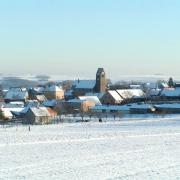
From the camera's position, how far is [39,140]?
26.9 meters

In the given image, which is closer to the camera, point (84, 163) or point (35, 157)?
point (84, 163)

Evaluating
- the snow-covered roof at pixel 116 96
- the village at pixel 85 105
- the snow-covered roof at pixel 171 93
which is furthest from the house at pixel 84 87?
the snow-covered roof at pixel 171 93

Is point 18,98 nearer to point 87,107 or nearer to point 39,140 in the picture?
point 87,107

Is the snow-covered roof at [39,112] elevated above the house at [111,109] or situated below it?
above

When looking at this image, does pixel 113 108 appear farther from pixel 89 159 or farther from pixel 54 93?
pixel 89 159

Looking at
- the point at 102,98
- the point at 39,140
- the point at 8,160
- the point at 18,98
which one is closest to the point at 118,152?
the point at 8,160

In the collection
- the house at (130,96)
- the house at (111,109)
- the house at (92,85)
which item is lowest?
the house at (111,109)

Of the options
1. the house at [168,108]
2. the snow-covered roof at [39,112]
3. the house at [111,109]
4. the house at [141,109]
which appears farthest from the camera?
the house at [111,109]

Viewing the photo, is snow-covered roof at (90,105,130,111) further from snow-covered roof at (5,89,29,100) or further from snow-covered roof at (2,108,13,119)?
snow-covered roof at (5,89,29,100)

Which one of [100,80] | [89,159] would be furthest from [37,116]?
[100,80]

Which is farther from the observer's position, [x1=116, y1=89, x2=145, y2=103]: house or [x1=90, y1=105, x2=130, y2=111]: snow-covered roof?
[x1=116, y1=89, x2=145, y2=103]: house

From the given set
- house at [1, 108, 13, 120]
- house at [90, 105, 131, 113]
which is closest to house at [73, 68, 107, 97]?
house at [90, 105, 131, 113]

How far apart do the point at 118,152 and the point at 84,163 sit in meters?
3.60

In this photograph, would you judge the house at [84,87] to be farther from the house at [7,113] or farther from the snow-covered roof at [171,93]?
the house at [7,113]
